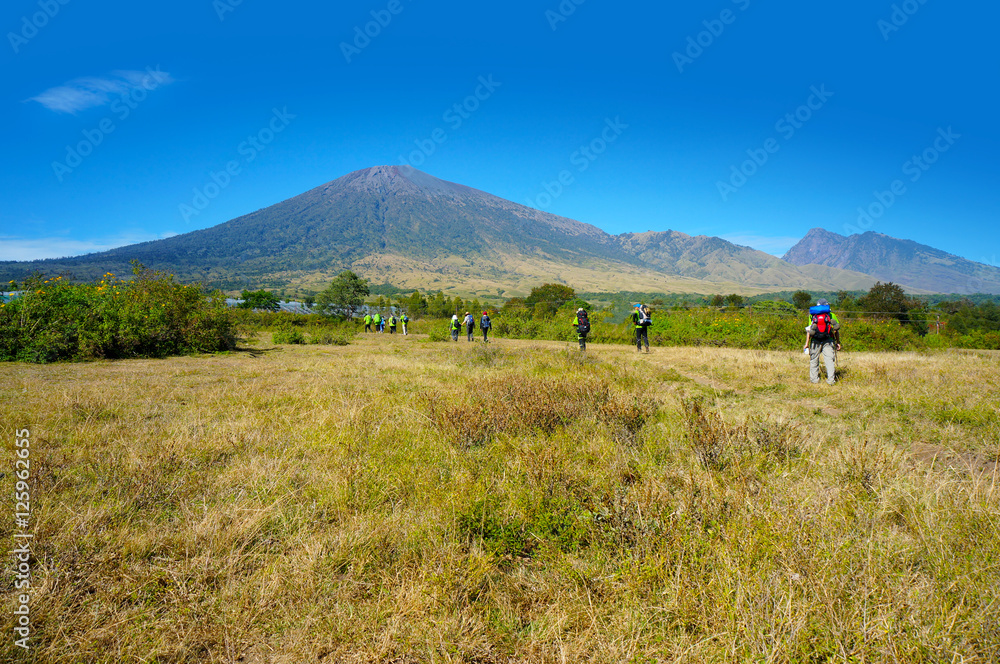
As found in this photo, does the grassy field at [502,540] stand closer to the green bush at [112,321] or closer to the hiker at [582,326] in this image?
the green bush at [112,321]

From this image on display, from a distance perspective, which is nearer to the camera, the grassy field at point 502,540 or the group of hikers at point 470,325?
the grassy field at point 502,540

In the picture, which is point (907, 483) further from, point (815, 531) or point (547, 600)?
point (547, 600)

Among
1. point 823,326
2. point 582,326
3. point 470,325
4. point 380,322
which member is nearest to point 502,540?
point 823,326

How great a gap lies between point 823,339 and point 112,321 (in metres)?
17.6

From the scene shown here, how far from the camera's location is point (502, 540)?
2787 mm

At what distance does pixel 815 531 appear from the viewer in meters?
2.62

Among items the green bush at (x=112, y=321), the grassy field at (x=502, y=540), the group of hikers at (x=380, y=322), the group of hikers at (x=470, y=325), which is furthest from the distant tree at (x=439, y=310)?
the grassy field at (x=502, y=540)

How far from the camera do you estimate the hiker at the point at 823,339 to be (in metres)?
8.86

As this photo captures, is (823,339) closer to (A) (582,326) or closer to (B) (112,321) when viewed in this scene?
(A) (582,326)

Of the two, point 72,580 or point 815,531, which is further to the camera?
point 815,531

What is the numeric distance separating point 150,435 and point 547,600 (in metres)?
4.77

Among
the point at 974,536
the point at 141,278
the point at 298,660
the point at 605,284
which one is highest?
the point at 605,284

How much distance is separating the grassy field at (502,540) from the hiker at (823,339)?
133 inches

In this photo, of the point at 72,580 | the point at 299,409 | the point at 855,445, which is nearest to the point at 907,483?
the point at 855,445
